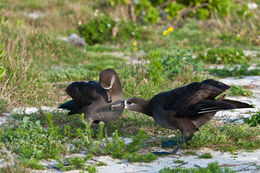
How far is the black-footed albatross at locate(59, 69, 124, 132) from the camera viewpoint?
18.0ft

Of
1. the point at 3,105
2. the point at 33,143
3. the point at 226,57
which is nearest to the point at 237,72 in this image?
the point at 226,57

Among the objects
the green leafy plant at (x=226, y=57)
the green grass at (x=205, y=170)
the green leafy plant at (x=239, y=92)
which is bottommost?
the green grass at (x=205, y=170)

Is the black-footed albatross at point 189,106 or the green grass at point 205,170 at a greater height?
the black-footed albatross at point 189,106

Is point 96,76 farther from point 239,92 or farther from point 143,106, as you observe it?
point 143,106

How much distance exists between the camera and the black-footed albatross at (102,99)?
18.0ft

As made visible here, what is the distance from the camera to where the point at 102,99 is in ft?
18.5

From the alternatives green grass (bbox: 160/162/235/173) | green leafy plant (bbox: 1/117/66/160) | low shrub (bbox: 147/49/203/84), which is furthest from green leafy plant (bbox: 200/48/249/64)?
green grass (bbox: 160/162/235/173)

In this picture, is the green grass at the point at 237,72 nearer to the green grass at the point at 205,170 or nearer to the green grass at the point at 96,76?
the green grass at the point at 96,76

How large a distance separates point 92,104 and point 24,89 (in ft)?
8.49

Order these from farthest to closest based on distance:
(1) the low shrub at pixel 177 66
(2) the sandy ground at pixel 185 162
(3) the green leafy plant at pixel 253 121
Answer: (1) the low shrub at pixel 177 66 → (3) the green leafy plant at pixel 253 121 → (2) the sandy ground at pixel 185 162

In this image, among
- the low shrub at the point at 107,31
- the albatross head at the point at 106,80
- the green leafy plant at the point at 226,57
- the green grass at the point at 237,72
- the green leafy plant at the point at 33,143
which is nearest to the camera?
the green leafy plant at the point at 33,143

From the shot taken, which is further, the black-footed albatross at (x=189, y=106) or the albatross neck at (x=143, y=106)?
the albatross neck at (x=143, y=106)

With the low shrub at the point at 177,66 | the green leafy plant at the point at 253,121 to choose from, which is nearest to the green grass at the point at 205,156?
the green leafy plant at the point at 253,121

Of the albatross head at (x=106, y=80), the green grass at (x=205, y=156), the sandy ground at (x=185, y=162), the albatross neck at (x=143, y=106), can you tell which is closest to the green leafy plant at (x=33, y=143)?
the sandy ground at (x=185, y=162)
